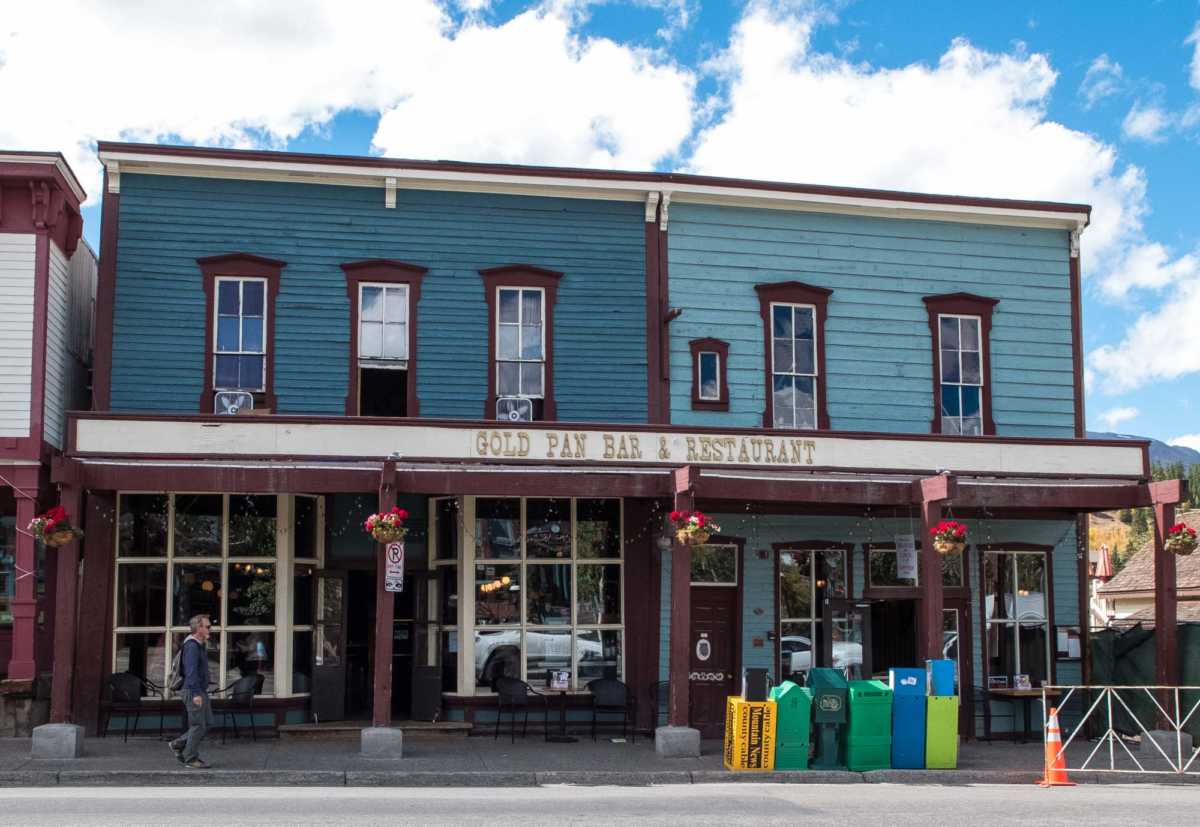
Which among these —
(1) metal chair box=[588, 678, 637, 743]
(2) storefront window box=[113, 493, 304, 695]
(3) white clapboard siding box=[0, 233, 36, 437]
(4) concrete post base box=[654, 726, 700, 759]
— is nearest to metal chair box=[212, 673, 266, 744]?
(2) storefront window box=[113, 493, 304, 695]

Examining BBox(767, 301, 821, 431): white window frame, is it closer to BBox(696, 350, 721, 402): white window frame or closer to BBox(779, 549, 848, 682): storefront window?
BBox(696, 350, 721, 402): white window frame

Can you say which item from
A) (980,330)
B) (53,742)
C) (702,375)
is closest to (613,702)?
(702,375)

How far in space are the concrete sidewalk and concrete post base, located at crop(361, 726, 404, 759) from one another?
0.42 ft

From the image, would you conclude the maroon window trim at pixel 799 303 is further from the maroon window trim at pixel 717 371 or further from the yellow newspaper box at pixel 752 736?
the yellow newspaper box at pixel 752 736

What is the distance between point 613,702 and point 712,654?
5.69ft

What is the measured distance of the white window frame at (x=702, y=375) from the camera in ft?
63.9

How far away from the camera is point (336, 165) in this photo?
18.9 meters

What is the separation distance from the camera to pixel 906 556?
19344 mm

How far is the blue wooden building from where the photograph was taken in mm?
17406

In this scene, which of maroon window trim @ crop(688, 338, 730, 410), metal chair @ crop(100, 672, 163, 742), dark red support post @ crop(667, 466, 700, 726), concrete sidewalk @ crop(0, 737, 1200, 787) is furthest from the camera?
maroon window trim @ crop(688, 338, 730, 410)

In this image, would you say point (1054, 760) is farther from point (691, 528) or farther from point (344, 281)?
point (344, 281)

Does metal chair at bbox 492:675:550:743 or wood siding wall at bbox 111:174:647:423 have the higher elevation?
wood siding wall at bbox 111:174:647:423

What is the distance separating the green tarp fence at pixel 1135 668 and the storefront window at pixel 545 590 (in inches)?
278

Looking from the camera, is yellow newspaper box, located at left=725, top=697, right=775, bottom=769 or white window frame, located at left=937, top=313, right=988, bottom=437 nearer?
yellow newspaper box, located at left=725, top=697, right=775, bottom=769
